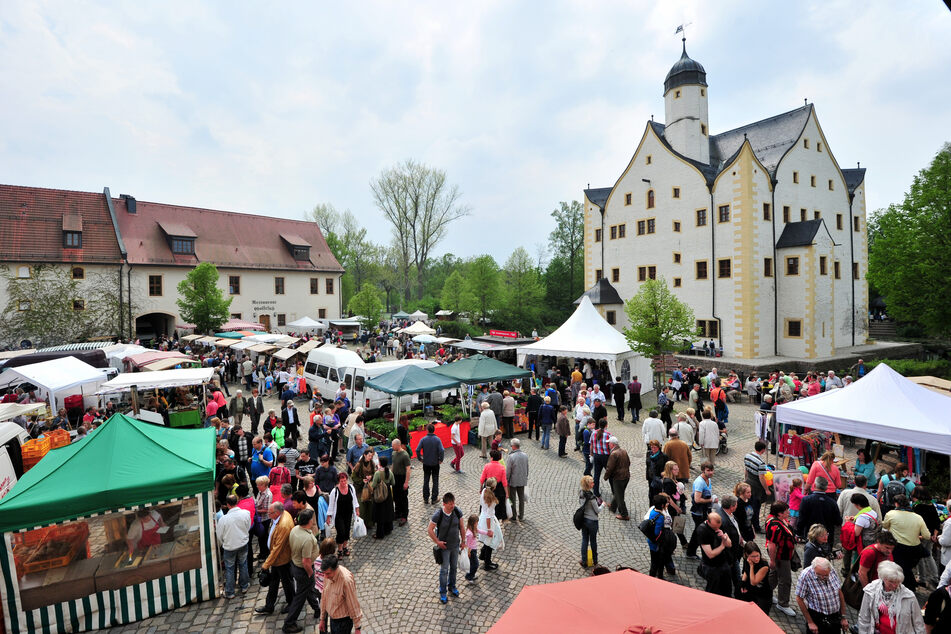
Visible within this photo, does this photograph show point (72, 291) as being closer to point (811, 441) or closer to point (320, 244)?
point (320, 244)

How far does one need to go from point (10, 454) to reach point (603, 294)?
94.9 feet

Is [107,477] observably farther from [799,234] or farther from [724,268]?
[799,234]

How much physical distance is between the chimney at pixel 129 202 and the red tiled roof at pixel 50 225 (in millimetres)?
1445

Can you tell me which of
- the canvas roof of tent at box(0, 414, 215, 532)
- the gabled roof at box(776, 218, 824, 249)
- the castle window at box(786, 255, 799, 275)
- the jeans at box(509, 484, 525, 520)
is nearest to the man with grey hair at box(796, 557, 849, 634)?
the jeans at box(509, 484, 525, 520)

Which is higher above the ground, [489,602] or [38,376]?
[38,376]

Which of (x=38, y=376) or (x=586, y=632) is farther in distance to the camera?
(x=38, y=376)

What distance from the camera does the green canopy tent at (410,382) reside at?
40.4 feet

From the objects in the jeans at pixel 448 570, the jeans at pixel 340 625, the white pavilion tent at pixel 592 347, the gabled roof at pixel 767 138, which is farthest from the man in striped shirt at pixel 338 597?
the gabled roof at pixel 767 138

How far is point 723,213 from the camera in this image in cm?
2719

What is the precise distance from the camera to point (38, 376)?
547 inches

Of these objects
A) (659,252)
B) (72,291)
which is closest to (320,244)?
(72,291)

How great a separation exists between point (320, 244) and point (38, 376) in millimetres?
31475

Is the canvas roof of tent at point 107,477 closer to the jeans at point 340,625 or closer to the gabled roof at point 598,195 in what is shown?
the jeans at point 340,625

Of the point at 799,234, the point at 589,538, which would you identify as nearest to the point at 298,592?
the point at 589,538
